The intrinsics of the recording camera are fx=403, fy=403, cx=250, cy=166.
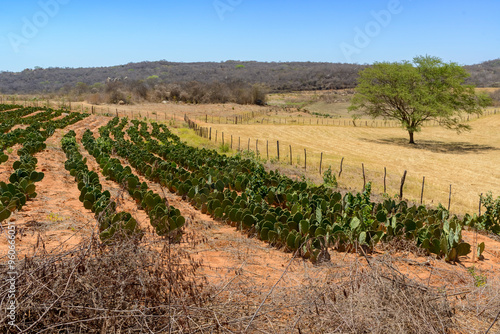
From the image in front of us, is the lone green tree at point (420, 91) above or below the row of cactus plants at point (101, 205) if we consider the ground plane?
above

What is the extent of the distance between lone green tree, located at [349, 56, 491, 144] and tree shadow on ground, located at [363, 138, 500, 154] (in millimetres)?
1459

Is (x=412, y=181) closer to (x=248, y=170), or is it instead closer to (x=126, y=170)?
(x=248, y=170)

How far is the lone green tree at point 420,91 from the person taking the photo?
116 feet

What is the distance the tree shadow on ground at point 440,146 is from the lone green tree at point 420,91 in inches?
57.5

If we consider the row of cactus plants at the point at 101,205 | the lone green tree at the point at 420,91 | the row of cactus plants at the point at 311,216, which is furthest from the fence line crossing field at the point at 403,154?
the row of cactus plants at the point at 101,205

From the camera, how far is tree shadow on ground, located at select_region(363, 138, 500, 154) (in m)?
34.3

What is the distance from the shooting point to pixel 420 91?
3534 centimetres

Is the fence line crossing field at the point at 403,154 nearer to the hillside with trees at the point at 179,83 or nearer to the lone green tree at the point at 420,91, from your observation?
the lone green tree at the point at 420,91

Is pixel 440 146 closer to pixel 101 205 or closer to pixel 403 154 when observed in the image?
pixel 403 154

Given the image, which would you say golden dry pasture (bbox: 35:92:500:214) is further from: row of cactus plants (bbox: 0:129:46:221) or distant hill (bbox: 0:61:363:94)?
distant hill (bbox: 0:61:363:94)

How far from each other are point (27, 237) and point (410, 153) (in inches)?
1183

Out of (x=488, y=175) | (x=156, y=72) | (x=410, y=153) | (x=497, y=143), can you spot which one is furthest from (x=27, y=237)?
(x=156, y=72)

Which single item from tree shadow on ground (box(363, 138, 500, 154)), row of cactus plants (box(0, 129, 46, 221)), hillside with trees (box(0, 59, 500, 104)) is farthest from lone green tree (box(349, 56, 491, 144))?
hillside with trees (box(0, 59, 500, 104))

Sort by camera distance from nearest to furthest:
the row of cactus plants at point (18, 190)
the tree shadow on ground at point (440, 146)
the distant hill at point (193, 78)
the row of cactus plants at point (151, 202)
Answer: the row of cactus plants at point (151, 202), the row of cactus plants at point (18, 190), the tree shadow on ground at point (440, 146), the distant hill at point (193, 78)
